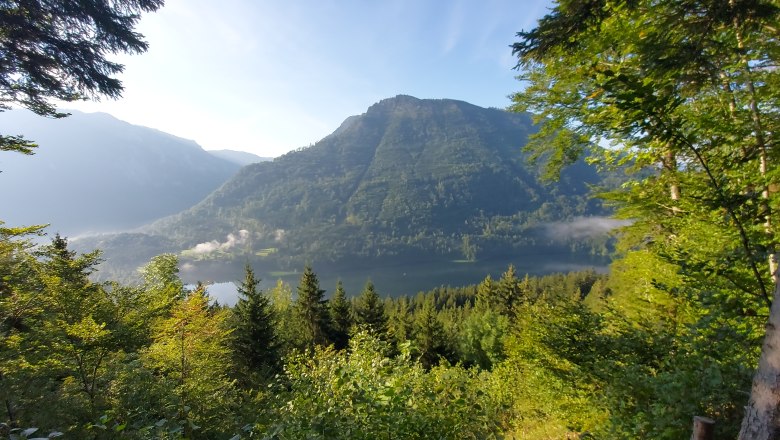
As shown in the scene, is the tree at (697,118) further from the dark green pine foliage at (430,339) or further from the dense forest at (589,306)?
the dark green pine foliage at (430,339)

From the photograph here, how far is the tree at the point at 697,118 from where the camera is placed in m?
3.06

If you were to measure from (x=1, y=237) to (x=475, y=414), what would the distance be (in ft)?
45.4

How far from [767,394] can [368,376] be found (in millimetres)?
A: 4104

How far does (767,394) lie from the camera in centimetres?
233

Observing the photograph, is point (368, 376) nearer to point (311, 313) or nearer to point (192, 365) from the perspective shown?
point (192, 365)

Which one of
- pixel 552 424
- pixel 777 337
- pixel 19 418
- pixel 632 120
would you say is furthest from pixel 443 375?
pixel 19 418

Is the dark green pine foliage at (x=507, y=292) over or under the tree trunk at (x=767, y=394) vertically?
under

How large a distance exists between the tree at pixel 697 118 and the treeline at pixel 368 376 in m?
0.74

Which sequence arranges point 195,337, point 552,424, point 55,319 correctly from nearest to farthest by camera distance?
point 552,424, point 55,319, point 195,337

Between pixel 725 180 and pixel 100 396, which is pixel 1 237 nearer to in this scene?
pixel 100 396

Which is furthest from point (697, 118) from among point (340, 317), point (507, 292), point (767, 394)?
point (507, 292)

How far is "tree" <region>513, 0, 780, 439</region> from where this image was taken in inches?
120

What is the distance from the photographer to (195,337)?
14.5m

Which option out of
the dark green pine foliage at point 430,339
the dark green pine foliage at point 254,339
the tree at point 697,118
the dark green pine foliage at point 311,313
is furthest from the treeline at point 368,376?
the dark green pine foliage at point 430,339
